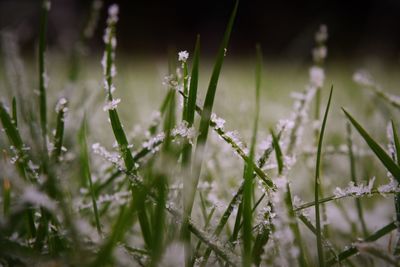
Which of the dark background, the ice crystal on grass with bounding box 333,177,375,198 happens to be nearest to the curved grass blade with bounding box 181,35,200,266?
the ice crystal on grass with bounding box 333,177,375,198

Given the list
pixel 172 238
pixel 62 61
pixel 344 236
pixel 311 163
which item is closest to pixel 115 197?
pixel 172 238

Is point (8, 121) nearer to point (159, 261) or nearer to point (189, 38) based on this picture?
point (159, 261)

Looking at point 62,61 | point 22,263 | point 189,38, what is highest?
point 189,38

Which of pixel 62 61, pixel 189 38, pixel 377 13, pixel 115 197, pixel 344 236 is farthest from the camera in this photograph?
pixel 189 38

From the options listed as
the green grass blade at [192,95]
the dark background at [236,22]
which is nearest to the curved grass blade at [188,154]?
the green grass blade at [192,95]

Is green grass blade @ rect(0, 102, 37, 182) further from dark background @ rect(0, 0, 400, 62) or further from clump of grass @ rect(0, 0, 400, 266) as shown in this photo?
dark background @ rect(0, 0, 400, 62)

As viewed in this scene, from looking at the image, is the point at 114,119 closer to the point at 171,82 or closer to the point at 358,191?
the point at 171,82

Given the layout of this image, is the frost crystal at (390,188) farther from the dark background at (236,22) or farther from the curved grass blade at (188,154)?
the dark background at (236,22)

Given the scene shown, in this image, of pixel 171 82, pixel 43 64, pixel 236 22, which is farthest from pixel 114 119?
pixel 236 22

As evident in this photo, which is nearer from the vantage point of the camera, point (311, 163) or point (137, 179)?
point (137, 179)
